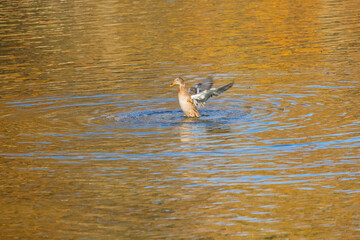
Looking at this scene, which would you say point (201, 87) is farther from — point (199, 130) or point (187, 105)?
point (199, 130)

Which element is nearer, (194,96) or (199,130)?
(199,130)

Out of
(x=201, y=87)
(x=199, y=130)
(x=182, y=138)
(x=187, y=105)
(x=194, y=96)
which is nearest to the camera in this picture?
(x=182, y=138)

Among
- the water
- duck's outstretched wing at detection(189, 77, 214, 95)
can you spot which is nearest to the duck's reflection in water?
the water

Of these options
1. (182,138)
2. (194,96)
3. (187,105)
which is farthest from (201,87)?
Result: (182,138)

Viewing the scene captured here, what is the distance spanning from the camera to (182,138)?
13.6m

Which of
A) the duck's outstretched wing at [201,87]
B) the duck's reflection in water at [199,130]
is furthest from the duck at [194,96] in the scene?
the duck's reflection in water at [199,130]

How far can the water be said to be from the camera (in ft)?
30.6

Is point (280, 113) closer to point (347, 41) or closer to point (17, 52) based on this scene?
point (347, 41)

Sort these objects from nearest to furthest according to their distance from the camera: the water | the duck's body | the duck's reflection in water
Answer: the water < the duck's reflection in water < the duck's body

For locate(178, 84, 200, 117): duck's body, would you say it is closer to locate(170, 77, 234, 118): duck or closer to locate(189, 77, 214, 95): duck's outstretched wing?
locate(170, 77, 234, 118): duck

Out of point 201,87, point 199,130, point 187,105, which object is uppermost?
point 201,87

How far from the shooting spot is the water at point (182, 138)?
A: 9.33m

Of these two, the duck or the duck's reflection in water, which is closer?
the duck's reflection in water

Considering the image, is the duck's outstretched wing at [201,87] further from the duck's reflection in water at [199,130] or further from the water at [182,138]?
the duck's reflection in water at [199,130]
